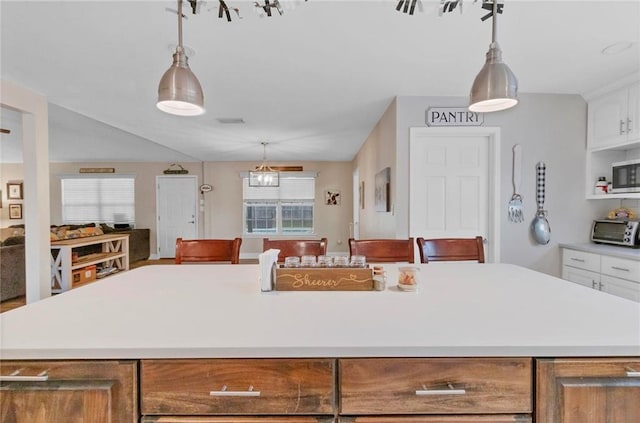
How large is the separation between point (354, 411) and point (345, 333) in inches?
7.4

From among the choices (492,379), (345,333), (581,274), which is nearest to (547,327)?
(492,379)

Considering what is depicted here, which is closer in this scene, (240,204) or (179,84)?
(179,84)

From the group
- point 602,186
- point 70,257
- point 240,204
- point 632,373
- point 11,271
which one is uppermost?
point 602,186

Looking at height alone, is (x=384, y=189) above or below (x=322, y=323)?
above

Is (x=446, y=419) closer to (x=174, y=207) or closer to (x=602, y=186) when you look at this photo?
(x=602, y=186)

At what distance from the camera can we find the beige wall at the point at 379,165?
3.19m

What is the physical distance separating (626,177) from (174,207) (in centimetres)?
792

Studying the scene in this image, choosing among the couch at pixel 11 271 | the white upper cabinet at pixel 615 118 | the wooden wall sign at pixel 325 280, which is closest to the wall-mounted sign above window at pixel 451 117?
the white upper cabinet at pixel 615 118

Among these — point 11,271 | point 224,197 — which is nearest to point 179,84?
point 11,271

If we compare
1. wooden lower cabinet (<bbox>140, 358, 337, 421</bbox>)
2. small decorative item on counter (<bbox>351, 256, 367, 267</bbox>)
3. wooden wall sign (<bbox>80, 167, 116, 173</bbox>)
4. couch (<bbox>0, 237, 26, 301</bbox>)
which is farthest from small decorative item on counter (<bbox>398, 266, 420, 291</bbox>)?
wooden wall sign (<bbox>80, 167, 116, 173</bbox>)

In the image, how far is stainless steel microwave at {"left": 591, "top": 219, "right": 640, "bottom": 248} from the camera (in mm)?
2543

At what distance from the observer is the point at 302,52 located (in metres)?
2.16

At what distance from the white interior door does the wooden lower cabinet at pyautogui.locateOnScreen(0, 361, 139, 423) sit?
7.08m

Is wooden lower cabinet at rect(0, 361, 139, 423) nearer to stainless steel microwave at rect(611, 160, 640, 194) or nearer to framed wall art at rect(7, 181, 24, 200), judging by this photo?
stainless steel microwave at rect(611, 160, 640, 194)
